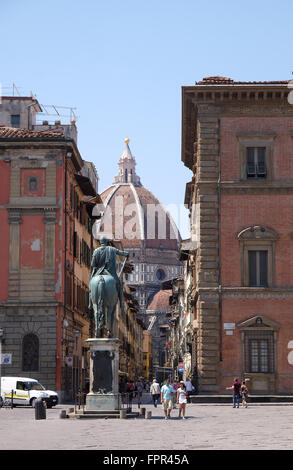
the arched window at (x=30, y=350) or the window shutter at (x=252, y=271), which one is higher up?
the window shutter at (x=252, y=271)

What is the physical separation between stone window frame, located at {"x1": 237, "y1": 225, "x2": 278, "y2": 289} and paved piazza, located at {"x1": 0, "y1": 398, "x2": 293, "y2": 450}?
14.9m

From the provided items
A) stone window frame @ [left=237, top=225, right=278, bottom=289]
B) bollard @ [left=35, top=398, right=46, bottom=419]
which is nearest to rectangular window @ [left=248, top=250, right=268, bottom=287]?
stone window frame @ [left=237, top=225, right=278, bottom=289]

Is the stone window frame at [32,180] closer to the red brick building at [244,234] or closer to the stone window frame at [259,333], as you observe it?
the red brick building at [244,234]

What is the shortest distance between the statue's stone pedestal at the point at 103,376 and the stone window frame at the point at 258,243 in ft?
55.8

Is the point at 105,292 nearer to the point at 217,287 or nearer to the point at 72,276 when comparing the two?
the point at 217,287

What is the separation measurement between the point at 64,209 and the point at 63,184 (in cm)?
154

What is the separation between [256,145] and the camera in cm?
5056

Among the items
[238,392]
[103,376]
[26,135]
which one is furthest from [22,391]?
[26,135]

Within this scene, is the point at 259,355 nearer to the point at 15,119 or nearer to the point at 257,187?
the point at 257,187

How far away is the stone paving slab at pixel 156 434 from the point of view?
2047 cm

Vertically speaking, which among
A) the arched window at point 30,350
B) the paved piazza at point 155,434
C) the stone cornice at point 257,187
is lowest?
the paved piazza at point 155,434

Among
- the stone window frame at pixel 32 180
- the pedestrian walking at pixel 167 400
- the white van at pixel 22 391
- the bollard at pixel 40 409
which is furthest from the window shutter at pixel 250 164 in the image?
the bollard at pixel 40 409

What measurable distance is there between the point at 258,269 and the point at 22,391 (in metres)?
14.2

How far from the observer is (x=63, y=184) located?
54.8 m
